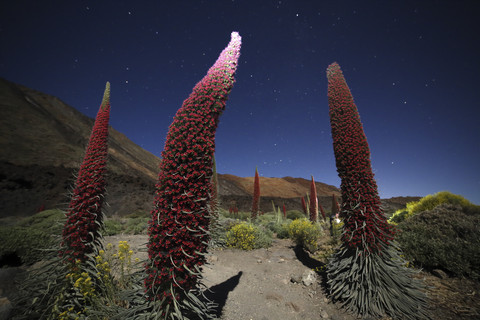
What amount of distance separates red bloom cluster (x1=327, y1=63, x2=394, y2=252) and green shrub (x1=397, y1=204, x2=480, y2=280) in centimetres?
193

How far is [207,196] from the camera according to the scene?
7.31 ft

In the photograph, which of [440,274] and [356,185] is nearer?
[356,185]

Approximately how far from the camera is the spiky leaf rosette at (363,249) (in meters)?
3.30

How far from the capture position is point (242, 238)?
7.85 meters

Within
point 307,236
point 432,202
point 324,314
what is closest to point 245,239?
point 307,236

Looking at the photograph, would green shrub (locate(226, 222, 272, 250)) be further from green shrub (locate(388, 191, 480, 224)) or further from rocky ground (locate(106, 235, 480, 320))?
green shrub (locate(388, 191, 480, 224))

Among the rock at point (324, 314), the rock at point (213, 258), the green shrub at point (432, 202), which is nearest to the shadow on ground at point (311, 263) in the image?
the rock at point (324, 314)

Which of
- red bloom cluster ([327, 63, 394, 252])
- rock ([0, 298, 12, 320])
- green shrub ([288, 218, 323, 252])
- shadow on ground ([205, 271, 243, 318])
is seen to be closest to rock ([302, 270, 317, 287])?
red bloom cluster ([327, 63, 394, 252])

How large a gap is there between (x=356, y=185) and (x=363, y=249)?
45.0 inches

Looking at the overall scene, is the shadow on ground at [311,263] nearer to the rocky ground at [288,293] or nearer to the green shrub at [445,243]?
the rocky ground at [288,293]

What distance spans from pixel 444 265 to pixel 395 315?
2415 millimetres

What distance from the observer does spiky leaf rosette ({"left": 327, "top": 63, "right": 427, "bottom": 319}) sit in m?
3.30

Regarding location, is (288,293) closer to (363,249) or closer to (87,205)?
(363,249)

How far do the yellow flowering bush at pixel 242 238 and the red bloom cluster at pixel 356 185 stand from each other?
14.9 ft
